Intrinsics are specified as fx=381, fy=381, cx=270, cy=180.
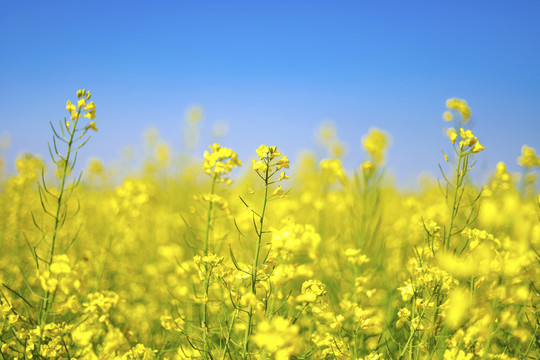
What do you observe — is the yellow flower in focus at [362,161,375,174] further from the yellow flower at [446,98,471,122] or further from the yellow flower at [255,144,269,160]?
the yellow flower at [255,144,269,160]

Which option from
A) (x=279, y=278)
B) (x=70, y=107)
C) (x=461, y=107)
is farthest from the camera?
(x=461, y=107)

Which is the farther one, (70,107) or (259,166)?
(70,107)

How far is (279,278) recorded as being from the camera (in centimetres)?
143

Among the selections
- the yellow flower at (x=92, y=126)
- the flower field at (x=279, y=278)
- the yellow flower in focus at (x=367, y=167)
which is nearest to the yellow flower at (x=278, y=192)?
the flower field at (x=279, y=278)

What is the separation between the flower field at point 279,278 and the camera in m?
1.66

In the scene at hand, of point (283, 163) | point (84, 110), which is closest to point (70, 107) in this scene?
point (84, 110)

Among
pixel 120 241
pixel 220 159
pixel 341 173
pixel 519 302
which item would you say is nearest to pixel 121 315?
pixel 120 241

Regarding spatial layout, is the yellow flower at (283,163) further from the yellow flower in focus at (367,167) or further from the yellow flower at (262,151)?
the yellow flower in focus at (367,167)

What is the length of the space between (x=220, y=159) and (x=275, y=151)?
0.41m

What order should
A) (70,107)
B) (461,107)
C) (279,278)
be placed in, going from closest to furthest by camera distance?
(279,278)
(70,107)
(461,107)

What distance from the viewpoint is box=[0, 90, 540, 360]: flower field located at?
1656 mm

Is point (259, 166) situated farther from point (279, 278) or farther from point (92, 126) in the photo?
point (92, 126)

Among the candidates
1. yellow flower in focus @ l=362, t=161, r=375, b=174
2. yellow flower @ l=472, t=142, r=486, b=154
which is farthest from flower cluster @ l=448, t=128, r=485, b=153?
yellow flower in focus @ l=362, t=161, r=375, b=174

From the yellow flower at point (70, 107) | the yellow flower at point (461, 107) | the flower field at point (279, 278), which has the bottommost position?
the flower field at point (279, 278)
